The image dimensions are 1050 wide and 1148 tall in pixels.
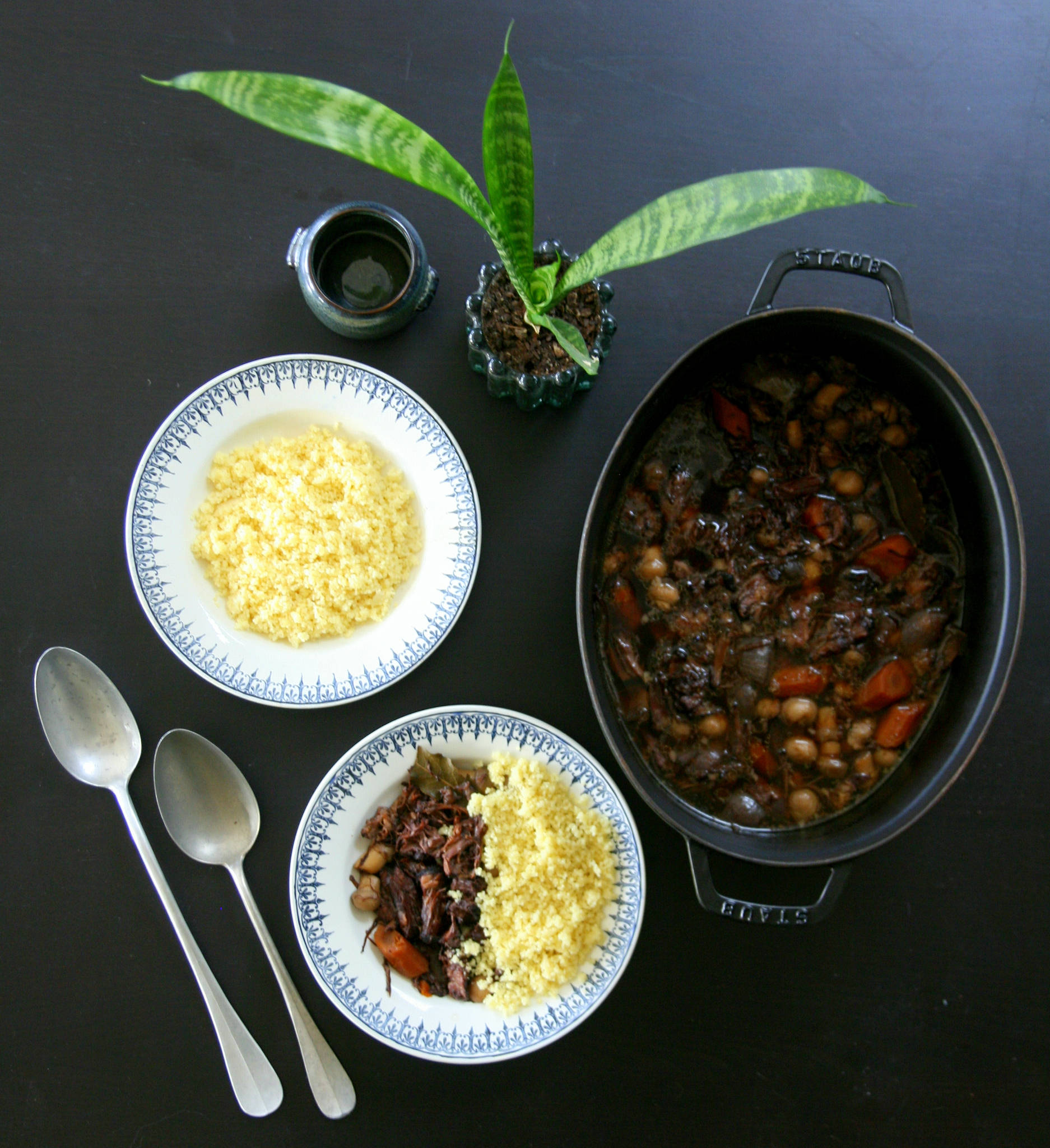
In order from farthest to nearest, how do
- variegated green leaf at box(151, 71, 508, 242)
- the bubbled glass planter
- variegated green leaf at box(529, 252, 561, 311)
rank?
1. the bubbled glass planter
2. variegated green leaf at box(529, 252, 561, 311)
3. variegated green leaf at box(151, 71, 508, 242)

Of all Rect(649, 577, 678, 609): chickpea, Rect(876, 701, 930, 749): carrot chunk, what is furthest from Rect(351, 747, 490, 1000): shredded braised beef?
Rect(876, 701, 930, 749): carrot chunk

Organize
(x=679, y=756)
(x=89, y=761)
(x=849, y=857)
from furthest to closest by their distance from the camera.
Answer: (x=89, y=761) → (x=679, y=756) → (x=849, y=857)

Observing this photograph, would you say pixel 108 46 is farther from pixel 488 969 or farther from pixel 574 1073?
pixel 574 1073

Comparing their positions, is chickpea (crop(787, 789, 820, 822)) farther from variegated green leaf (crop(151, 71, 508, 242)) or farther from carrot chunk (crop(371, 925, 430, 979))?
variegated green leaf (crop(151, 71, 508, 242))

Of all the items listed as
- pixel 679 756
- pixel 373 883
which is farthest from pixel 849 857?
pixel 373 883

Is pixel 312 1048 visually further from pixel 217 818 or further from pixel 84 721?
pixel 84 721

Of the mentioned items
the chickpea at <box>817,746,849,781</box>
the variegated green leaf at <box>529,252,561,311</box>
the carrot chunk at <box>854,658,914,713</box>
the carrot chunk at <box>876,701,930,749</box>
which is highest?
the variegated green leaf at <box>529,252,561,311</box>

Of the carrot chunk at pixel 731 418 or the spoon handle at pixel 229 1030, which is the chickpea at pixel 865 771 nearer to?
the carrot chunk at pixel 731 418

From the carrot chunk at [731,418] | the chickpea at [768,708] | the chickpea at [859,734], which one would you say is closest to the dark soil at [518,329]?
the carrot chunk at [731,418]
